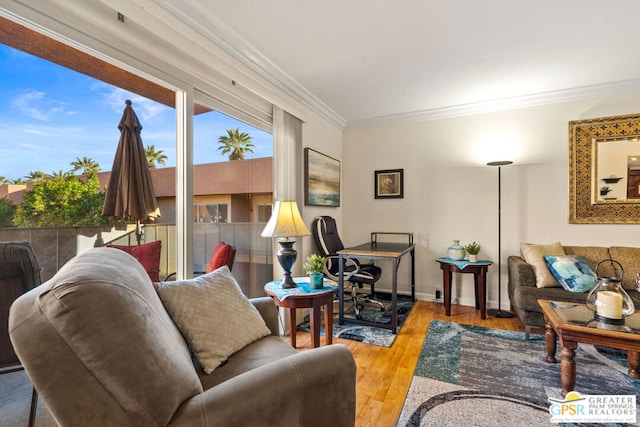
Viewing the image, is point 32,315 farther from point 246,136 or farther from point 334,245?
point 334,245

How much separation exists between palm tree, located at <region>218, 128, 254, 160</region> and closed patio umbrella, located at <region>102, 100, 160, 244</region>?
730 millimetres

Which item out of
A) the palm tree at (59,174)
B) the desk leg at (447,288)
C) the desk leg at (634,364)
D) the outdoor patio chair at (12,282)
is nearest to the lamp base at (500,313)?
the desk leg at (447,288)

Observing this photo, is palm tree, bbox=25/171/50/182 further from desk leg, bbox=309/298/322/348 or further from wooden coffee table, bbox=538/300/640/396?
wooden coffee table, bbox=538/300/640/396

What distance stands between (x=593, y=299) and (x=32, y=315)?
283 centimetres

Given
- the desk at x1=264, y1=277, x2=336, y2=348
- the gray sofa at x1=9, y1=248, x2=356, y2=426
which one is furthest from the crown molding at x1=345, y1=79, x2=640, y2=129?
the gray sofa at x1=9, y1=248, x2=356, y2=426

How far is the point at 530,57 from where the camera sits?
2.52 meters

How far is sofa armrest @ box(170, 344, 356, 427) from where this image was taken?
0.85 metres

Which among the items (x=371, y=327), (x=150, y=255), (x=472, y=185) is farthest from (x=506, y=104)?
(x=150, y=255)

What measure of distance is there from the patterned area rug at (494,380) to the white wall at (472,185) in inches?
49.6

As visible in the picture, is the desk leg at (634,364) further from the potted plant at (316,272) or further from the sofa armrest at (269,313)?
the sofa armrest at (269,313)

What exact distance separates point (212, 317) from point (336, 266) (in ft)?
6.95

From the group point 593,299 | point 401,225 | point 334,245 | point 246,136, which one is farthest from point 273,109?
point 593,299

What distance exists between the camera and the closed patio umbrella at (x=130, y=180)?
172 cm

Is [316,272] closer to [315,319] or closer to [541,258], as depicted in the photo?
[315,319]
